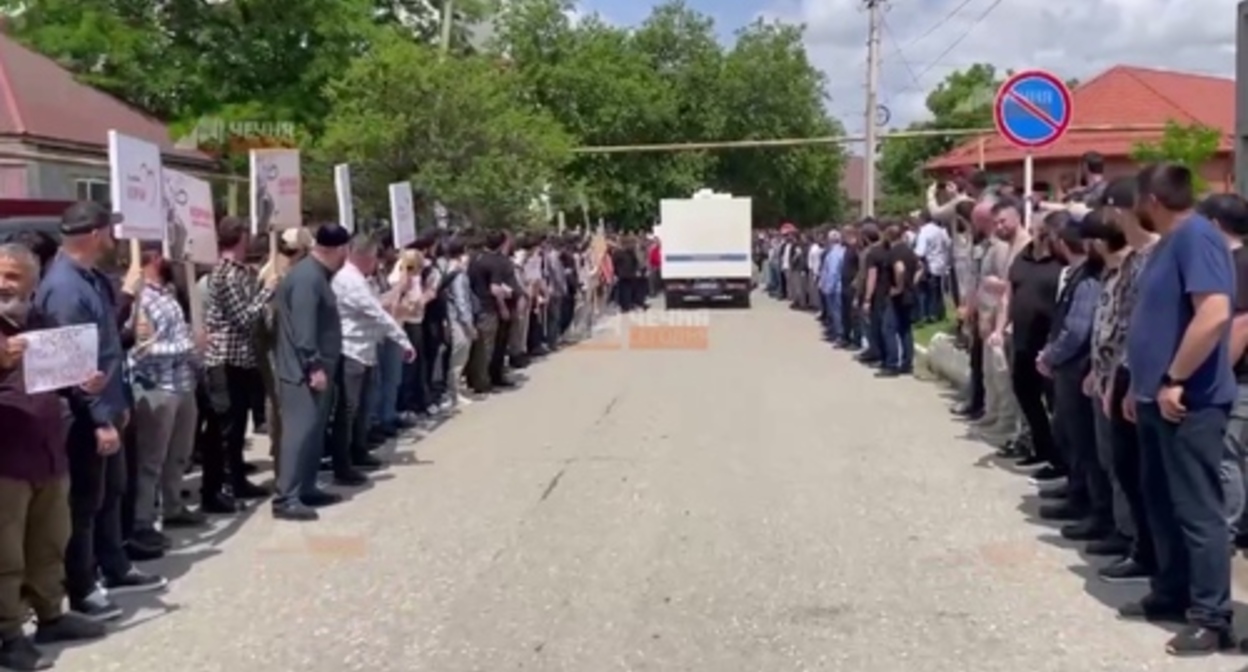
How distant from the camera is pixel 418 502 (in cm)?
1113

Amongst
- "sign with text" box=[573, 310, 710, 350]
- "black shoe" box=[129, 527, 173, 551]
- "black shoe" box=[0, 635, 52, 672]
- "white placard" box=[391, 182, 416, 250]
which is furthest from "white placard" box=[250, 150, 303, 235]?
"sign with text" box=[573, 310, 710, 350]

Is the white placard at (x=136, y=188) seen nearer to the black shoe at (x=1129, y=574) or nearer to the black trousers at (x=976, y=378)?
the black shoe at (x=1129, y=574)

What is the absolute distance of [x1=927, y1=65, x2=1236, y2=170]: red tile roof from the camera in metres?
50.3

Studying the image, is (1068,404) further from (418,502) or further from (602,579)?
(418,502)

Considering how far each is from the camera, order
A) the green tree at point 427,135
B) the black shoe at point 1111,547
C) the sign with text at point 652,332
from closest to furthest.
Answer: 1. the black shoe at point 1111,547
2. the sign with text at point 652,332
3. the green tree at point 427,135

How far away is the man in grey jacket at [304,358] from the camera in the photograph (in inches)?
410

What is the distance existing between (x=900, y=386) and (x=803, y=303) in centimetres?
1872

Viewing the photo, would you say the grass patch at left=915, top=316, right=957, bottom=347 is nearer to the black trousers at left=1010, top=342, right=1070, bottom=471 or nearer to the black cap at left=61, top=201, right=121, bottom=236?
the black trousers at left=1010, top=342, right=1070, bottom=471

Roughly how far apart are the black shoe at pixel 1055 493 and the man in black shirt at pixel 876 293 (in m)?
9.15

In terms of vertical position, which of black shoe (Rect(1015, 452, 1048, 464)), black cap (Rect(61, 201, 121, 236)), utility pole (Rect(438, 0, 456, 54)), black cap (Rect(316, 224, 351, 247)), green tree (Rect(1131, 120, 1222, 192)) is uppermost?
utility pole (Rect(438, 0, 456, 54))

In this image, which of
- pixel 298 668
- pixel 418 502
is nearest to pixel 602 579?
pixel 298 668

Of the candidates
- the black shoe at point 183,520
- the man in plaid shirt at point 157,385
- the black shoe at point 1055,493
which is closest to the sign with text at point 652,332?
the black shoe at point 1055,493

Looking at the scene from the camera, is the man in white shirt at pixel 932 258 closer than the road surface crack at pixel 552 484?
No

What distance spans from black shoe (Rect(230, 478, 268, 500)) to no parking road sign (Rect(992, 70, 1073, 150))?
7.10 m
